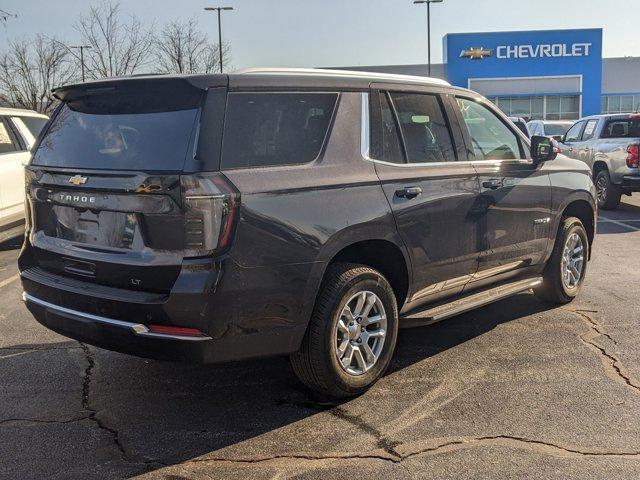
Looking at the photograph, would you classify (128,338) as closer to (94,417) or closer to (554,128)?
(94,417)

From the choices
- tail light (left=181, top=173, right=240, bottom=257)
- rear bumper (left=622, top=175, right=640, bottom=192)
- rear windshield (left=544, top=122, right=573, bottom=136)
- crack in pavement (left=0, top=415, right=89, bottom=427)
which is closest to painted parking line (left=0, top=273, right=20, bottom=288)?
crack in pavement (left=0, top=415, right=89, bottom=427)

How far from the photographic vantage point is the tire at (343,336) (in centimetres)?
362

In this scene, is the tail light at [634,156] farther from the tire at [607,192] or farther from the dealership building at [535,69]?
the dealership building at [535,69]

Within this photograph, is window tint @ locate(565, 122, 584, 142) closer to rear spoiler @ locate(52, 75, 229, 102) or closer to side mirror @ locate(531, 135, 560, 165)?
side mirror @ locate(531, 135, 560, 165)

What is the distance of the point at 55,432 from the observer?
3.48m

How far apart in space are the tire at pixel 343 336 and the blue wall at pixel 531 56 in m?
47.6

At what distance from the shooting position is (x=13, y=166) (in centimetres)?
866

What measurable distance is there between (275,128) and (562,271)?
333 cm

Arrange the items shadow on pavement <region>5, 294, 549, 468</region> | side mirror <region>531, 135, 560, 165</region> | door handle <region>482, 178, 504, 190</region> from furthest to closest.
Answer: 1. side mirror <region>531, 135, 560, 165</region>
2. door handle <region>482, 178, 504, 190</region>
3. shadow on pavement <region>5, 294, 549, 468</region>

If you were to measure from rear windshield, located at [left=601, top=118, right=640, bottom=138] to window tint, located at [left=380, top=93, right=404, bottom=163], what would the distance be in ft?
33.0

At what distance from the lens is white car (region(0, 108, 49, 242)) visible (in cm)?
845

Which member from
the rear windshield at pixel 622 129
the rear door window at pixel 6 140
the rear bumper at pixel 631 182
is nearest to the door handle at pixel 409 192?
the rear door window at pixel 6 140

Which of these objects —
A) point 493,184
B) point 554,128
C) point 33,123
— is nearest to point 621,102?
point 554,128

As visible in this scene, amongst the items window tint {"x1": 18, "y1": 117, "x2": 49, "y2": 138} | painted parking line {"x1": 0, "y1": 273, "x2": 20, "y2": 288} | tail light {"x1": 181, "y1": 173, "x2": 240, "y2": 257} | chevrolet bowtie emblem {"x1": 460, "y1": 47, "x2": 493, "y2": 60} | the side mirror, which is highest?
chevrolet bowtie emblem {"x1": 460, "y1": 47, "x2": 493, "y2": 60}
